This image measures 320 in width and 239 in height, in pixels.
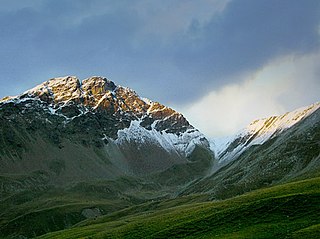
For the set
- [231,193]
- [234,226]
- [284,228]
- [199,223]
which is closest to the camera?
[284,228]

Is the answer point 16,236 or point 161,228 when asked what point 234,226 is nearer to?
point 161,228

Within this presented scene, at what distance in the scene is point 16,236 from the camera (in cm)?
19238

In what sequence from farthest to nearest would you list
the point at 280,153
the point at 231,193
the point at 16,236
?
the point at 16,236
the point at 280,153
the point at 231,193

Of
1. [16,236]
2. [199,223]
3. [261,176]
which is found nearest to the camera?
[199,223]

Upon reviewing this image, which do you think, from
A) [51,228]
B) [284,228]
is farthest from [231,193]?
[51,228]

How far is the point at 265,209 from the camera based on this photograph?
171 feet

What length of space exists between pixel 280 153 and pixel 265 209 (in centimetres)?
9749

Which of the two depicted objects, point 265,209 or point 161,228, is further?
point 161,228

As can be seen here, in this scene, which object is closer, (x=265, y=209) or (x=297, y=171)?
(x=265, y=209)

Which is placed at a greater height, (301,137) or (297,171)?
(301,137)

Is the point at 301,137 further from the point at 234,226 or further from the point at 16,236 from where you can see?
the point at 16,236

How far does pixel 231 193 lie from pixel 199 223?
60.1m

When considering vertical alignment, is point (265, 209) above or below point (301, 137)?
below

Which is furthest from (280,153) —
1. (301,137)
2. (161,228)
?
(161,228)
